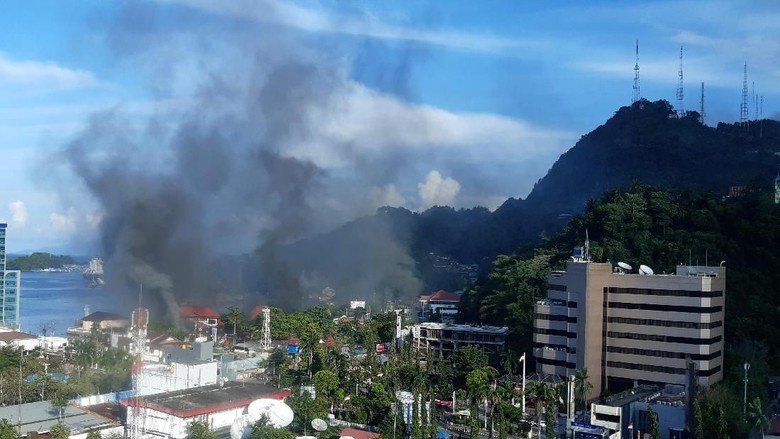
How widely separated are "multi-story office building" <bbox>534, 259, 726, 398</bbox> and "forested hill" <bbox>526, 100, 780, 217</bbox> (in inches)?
1331

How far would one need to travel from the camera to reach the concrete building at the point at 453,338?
2923 centimetres

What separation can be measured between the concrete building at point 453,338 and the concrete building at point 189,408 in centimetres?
1051

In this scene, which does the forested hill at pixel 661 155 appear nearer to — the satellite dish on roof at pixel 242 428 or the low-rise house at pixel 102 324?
the low-rise house at pixel 102 324

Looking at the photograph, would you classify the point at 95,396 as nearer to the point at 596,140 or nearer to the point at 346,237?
the point at 346,237

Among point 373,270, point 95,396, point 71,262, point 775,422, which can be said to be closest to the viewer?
point 775,422

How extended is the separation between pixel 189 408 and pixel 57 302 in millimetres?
60358

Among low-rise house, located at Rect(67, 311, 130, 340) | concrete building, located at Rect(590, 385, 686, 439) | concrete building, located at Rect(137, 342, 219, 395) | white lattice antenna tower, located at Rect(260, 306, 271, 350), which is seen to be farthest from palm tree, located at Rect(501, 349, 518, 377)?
low-rise house, located at Rect(67, 311, 130, 340)

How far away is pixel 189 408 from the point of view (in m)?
17.8

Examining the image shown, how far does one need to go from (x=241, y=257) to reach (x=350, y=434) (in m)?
48.0

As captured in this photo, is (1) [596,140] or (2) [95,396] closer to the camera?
(2) [95,396]

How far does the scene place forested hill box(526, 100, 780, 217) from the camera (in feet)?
199

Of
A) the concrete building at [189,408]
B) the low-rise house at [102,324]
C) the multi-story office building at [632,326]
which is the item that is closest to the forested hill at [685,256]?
the multi-story office building at [632,326]

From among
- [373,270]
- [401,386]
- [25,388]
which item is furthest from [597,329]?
[373,270]

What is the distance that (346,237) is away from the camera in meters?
67.8
